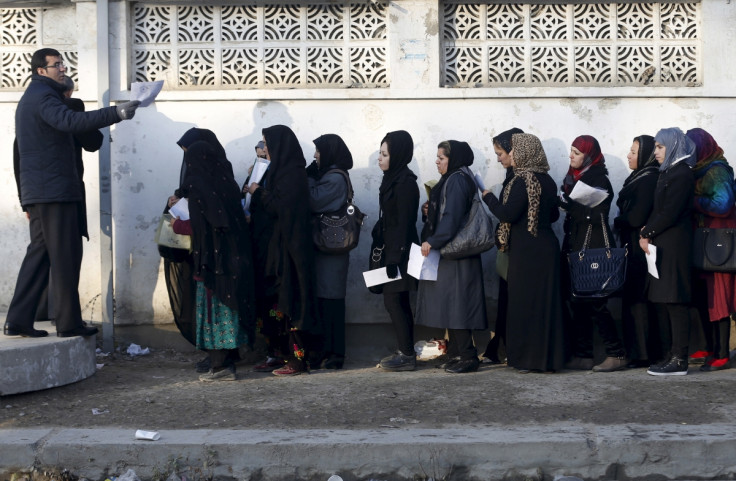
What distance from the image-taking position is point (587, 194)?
636cm

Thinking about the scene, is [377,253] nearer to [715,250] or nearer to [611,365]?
[611,365]

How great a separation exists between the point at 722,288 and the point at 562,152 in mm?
1591

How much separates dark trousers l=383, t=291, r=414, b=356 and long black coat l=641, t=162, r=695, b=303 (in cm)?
170

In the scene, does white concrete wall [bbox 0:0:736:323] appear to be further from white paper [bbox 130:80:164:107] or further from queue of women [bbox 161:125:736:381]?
white paper [bbox 130:80:164:107]

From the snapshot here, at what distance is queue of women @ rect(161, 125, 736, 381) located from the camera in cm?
630

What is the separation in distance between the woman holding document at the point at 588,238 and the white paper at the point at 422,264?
925mm

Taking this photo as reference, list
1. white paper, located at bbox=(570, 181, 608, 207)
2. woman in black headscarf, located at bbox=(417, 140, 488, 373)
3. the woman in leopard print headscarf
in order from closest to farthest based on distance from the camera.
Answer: white paper, located at bbox=(570, 181, 608, 207)
the woman in leopard print headscarf
woman in black headscarf, located at bbox=(417, 140, 488, 373)

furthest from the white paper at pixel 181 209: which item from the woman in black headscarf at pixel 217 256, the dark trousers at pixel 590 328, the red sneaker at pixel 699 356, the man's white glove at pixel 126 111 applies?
the red sneaker at pixel 699 356

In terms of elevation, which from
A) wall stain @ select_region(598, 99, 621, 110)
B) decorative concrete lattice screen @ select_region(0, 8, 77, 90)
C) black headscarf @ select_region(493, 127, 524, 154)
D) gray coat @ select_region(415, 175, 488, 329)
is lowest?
gray coat @ select_region(415, 175, 488, 329)

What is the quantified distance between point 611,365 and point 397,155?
6.84 ft

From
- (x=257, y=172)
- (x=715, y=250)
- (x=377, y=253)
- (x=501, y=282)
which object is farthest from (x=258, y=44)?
(x=715, y=250)

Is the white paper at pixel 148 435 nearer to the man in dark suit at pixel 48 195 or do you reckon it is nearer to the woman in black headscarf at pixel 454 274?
the man in dark suit at pixel 48 195

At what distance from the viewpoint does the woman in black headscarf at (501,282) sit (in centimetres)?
675

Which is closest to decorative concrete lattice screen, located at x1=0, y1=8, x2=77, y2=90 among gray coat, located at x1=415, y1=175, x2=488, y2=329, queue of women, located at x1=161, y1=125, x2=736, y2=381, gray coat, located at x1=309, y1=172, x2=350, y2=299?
queue of women, located at x1=161, y1=125, x2=736, y2=381
